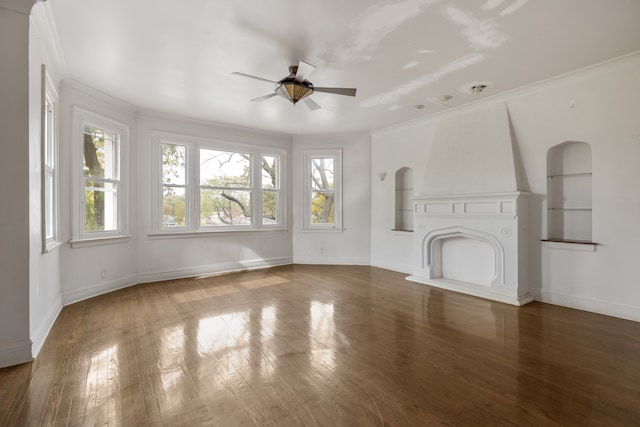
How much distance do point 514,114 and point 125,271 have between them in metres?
6.26

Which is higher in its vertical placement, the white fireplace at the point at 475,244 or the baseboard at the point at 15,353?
the white fireplace at the point at 475,244

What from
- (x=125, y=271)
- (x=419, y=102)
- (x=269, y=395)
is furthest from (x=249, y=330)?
(x=419, y=102)

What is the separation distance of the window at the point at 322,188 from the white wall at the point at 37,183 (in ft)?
14.5

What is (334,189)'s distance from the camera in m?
6.71

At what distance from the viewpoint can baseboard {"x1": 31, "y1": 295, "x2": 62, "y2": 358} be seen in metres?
2.59

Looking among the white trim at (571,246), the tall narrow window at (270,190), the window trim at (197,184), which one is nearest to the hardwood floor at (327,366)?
the white trim at (571,246)

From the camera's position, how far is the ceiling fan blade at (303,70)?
9.53 ft

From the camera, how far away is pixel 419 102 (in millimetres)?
4656

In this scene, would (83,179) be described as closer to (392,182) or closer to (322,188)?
(322,188)

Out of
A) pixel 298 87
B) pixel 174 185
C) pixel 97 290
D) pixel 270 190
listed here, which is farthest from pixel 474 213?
pixel 97 290

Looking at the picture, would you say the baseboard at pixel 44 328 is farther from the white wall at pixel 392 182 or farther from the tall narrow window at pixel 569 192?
the tall narrow window at pixel 569 192

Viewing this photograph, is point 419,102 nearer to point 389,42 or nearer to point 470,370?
point 389,42

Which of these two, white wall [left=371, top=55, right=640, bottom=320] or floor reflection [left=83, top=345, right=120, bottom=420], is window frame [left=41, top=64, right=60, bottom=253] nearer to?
floor reflection [left=83, top=345, right=120, bottom=420]

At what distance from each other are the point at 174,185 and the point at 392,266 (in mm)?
4363
